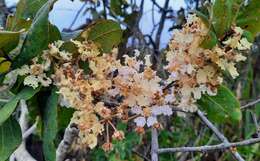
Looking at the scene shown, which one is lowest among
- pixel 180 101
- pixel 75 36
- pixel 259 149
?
pixel 259 149

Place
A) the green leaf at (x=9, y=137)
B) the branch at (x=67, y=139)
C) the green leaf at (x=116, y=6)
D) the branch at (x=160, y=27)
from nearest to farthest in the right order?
the green leaf at (x=9, y=137), the branch at (x=67, y=139), the green leaf at (x=116, y=6), the branch at (x=160, y=27)

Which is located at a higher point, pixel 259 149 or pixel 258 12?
pixel 258 12

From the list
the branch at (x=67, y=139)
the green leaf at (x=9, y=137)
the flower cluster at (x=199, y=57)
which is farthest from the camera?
the branch at (x=67, y=139)

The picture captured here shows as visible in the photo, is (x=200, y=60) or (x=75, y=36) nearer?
(x=200, y=60)

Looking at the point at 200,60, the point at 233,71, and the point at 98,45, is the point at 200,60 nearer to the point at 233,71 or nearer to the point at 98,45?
the point at 233,71

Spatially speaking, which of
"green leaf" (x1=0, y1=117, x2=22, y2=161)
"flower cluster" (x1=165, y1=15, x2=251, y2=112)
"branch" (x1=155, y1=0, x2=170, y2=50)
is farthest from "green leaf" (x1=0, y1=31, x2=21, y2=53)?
"branch" (x1=155, y1=0, x2=170, y2=50)

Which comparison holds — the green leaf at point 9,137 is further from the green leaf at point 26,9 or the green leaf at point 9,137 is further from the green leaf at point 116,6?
the green leaf at point 116,6

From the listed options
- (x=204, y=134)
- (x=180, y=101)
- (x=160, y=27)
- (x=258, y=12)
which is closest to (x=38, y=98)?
(x=180, y=101)

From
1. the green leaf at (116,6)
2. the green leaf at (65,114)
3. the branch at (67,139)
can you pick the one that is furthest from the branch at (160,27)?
the green leaf at (65,114)

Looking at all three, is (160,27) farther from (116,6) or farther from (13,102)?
(13,102)
